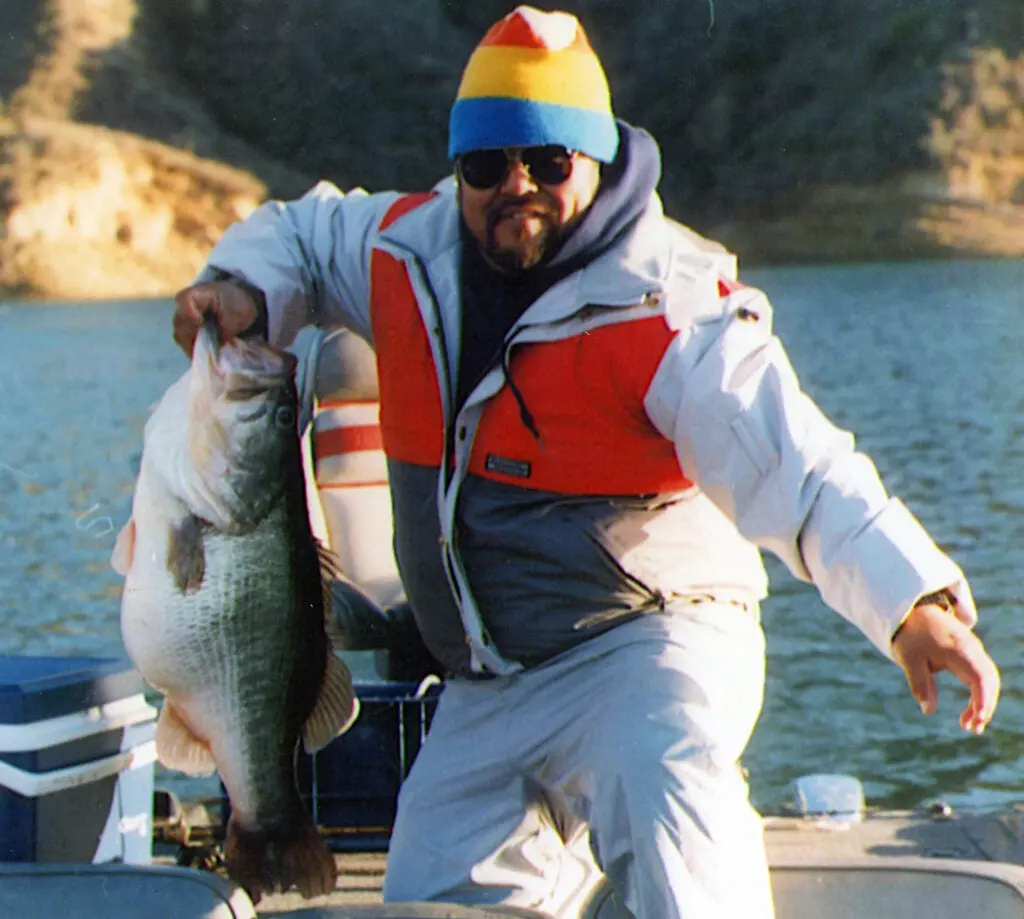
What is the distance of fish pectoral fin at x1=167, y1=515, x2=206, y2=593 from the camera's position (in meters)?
3.04

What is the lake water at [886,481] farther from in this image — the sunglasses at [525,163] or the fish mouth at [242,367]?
the fish mouth at [242,367]

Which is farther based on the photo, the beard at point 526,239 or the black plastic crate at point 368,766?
the black plastic crate at point 368,766

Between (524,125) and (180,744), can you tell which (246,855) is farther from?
(524,125)

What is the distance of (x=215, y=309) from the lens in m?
3.24

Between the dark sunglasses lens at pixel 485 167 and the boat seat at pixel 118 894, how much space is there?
1.43 meters

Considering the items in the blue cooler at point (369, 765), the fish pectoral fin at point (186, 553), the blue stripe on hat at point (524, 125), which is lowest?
the blue cooler at point (369, 765)

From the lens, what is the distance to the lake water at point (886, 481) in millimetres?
9703

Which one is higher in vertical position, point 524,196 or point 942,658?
point 524,196

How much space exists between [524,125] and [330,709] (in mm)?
1197

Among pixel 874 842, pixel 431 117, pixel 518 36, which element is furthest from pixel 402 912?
pixel 431 117

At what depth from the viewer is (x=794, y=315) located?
3556 centimetres

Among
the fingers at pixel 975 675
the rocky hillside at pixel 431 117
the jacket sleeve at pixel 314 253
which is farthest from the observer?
the rocky hillside at pixel 431 117

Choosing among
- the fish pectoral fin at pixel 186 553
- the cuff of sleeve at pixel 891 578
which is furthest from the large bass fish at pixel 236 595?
the cuff of sleeve at pixel 891 578

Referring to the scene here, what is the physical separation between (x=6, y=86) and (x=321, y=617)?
58.8 m
